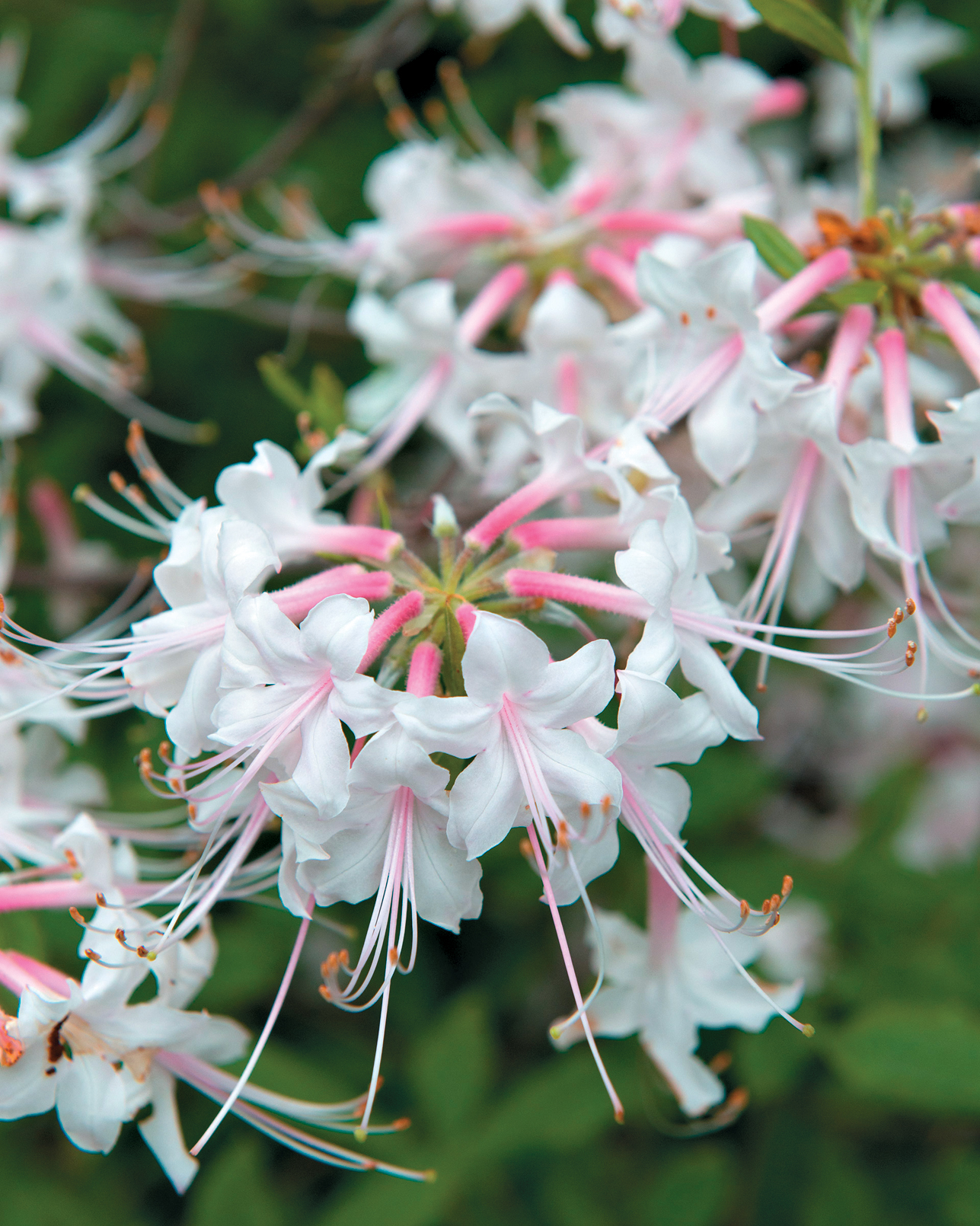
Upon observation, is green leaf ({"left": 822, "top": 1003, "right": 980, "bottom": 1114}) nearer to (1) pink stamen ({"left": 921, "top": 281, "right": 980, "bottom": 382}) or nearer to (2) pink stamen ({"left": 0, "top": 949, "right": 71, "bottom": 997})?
(1) pink stamen ({"left": 921, "top": 281, "right": 980, "bottom": 382})

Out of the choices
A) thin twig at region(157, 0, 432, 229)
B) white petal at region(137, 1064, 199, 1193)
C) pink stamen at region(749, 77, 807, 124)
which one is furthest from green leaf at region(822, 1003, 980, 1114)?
thin twig at region(157, 0, 432, 229)

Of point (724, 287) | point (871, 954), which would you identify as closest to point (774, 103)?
point (724, 287)

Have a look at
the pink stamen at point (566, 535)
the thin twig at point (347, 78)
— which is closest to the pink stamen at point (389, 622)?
the pink stamen at point (566, 535)

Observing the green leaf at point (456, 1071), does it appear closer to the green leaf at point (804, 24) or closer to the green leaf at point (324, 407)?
the green leaf at point (324, 407)

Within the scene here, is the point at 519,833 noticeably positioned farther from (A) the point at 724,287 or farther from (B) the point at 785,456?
(A) the point at 724,287

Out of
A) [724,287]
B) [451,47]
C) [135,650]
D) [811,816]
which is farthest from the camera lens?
[811,816]

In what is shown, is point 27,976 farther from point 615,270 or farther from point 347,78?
point 347,78

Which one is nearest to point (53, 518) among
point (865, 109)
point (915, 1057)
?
point (865, 109)
